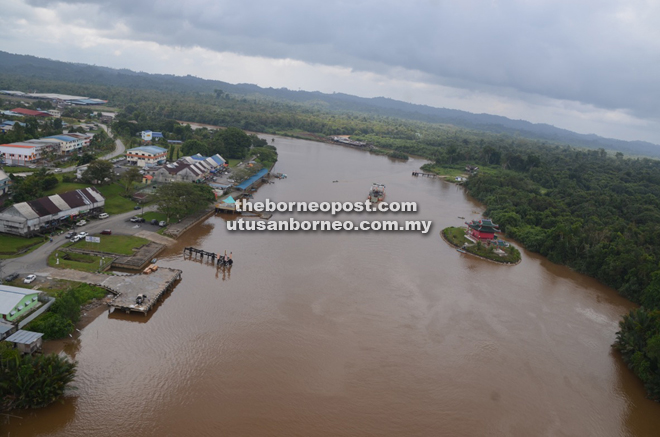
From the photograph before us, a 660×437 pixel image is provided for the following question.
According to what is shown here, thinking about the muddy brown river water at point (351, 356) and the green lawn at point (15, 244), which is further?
the green lawn at point (15, 244)

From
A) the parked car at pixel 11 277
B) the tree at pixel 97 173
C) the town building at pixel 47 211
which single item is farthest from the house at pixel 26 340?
the tree at pixel 97 173

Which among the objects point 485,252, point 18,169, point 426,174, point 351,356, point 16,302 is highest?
point 426,174

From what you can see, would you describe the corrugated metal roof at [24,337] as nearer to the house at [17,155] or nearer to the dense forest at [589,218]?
the dense forest at [589,218]

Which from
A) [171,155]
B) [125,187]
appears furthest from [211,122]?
[125,187]

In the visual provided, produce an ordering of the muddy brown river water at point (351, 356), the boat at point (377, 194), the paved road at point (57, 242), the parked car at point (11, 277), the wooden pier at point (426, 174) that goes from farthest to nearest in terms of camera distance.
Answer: the wooden pier at point (426, 174) → the boat at point (377, 194) → the paved road at point (57, 242) → the parked car at point (11, 277) → the muddy brown river water at point (351, 356)

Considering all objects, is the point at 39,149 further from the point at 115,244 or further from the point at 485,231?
the point at 485,231

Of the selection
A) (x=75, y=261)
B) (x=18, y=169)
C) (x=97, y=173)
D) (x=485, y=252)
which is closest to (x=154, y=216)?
(x=97, y=173)
